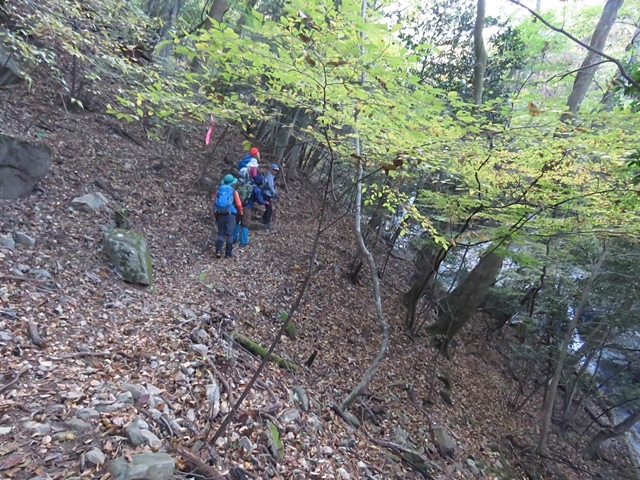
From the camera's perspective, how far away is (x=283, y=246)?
33.3 feet

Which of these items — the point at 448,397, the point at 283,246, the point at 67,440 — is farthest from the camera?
the point at 283,246

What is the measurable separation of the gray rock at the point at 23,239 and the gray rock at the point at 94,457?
13.1ft

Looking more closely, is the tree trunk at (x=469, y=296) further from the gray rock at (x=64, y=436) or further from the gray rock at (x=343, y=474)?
the gray rock at (x=64, y=436)

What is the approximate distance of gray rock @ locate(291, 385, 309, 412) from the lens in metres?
5.04

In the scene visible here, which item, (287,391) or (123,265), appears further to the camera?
(123,265)

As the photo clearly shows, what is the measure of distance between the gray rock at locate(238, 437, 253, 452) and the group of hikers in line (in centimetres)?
516

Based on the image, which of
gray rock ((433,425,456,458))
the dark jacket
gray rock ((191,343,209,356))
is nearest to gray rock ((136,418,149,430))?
gray rock ((191,343,209,356))

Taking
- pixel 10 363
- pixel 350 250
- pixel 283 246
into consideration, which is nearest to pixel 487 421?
pixel 350 250

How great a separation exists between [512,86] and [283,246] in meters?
11.5

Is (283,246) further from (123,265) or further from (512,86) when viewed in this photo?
(512,86)

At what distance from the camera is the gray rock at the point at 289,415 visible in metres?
4.35

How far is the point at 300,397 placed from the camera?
16.9 feet

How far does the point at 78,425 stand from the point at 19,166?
521cm

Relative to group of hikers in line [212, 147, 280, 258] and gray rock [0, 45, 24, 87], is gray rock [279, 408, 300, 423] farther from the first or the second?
gray rock [0, 45, 24, 87]
